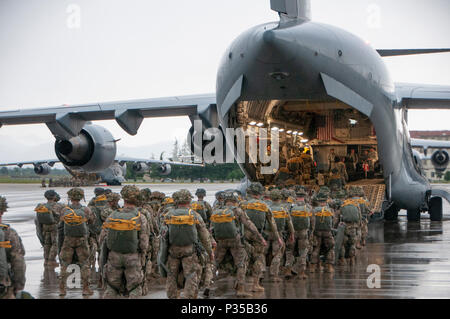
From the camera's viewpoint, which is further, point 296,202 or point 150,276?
point 296,202

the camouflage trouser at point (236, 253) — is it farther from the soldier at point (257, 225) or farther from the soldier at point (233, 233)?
the soldier at point (257, 225)

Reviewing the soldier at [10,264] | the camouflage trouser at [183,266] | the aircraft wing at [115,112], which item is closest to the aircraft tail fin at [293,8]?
the aircraft wing at [115,112]

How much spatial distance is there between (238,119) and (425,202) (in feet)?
19.0

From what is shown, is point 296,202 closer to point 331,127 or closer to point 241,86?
point 241,86

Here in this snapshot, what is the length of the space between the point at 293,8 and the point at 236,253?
4529mm

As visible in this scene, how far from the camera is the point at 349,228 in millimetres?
9367

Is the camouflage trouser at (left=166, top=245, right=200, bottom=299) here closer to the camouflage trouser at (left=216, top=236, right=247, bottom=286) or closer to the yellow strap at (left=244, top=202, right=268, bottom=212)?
the camouflage trouser at (left=216, top=236, right=247, bottom=286)

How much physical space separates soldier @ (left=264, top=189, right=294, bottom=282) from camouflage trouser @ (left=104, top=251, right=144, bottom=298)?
7.48ft

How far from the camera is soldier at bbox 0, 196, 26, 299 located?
516 centimetres

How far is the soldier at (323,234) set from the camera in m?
8.88

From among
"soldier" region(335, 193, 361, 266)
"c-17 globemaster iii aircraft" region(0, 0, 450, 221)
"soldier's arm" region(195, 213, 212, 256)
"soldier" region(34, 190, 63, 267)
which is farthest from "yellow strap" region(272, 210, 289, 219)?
"soldier" region(34, 190, 63, 267)

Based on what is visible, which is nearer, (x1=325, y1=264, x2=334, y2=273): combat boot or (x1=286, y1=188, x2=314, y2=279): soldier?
(x1=286, y1=188, x2=314, y2=279): soldier

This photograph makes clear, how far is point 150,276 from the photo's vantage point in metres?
8.30
